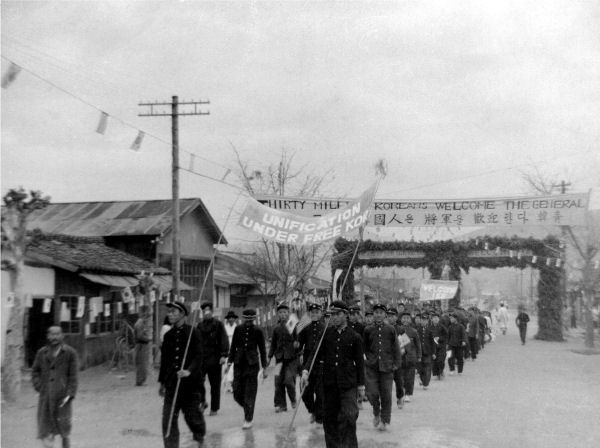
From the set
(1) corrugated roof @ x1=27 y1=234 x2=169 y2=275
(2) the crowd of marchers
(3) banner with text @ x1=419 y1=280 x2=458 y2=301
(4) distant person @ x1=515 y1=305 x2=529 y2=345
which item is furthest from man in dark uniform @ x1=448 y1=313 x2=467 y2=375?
(4) distant person @ x1=515 y1=305 x2=529 y2=345

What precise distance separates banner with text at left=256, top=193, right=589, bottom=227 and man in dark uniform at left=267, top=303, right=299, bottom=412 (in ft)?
43.3

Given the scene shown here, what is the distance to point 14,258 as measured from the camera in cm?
1173

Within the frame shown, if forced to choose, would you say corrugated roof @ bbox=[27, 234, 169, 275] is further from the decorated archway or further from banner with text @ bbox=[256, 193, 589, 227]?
the decorated archway

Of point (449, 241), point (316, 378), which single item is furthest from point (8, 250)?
point (449, 241)

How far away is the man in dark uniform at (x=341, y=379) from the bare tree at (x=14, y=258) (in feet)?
20.3

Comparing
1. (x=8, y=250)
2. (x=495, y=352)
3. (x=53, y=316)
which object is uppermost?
(x=8, y=250)

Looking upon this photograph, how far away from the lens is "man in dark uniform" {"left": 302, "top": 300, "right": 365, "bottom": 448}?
792 centimetres

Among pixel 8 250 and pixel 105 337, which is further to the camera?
pixel 105 337

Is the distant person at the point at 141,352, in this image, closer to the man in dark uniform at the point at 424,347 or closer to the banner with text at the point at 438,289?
the man in dark uniform at the point at 424,347

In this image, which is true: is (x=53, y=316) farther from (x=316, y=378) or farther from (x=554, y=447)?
(x=554, y=447)

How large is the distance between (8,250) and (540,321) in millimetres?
24074

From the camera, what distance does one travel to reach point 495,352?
24.3 meters

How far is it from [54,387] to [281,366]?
441 centimetres

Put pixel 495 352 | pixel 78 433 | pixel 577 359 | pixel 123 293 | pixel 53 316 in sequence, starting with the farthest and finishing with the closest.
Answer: pixel 495 352 → pixel 577 359 → pixel 123 293 → pixel 53 316 → pixel 78 433
